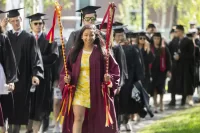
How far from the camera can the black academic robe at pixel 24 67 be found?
1260cm

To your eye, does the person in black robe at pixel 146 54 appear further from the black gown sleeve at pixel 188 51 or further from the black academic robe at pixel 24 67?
the black academic robe at pixel 24 67

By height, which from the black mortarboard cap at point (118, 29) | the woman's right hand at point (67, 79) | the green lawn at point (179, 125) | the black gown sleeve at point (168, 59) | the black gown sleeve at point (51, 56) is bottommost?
the green lawn at point (179, 125)

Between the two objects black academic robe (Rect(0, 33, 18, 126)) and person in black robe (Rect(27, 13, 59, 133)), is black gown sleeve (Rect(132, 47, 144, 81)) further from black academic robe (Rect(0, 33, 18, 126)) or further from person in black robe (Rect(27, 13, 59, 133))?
black academic robe (Rect(0, 33, 18, 126))

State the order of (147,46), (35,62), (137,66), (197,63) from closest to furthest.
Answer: (35,62)
(137,66)
(147,46)
(197,63)

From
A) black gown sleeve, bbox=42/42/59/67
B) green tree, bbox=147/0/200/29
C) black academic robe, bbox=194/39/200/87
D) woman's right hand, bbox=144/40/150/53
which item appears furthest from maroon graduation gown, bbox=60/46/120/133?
green tree, bbox=147/0/200/29

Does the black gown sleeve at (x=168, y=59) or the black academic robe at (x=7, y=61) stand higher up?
the black academic robe at (x=7, y=61)

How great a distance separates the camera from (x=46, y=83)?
14.5 metres

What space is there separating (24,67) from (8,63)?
1.44 meters

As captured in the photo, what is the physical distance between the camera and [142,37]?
680 inches

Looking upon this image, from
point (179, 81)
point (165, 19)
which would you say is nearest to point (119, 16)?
point (165, 19)

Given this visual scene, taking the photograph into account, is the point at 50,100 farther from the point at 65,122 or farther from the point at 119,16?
the point at 119,16

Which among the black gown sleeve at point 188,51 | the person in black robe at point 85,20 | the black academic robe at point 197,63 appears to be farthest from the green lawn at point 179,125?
the black academic robe at point 197,63

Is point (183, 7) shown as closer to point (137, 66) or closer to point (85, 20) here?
point (137, 66)

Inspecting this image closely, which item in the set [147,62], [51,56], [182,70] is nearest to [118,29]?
[51,56]
